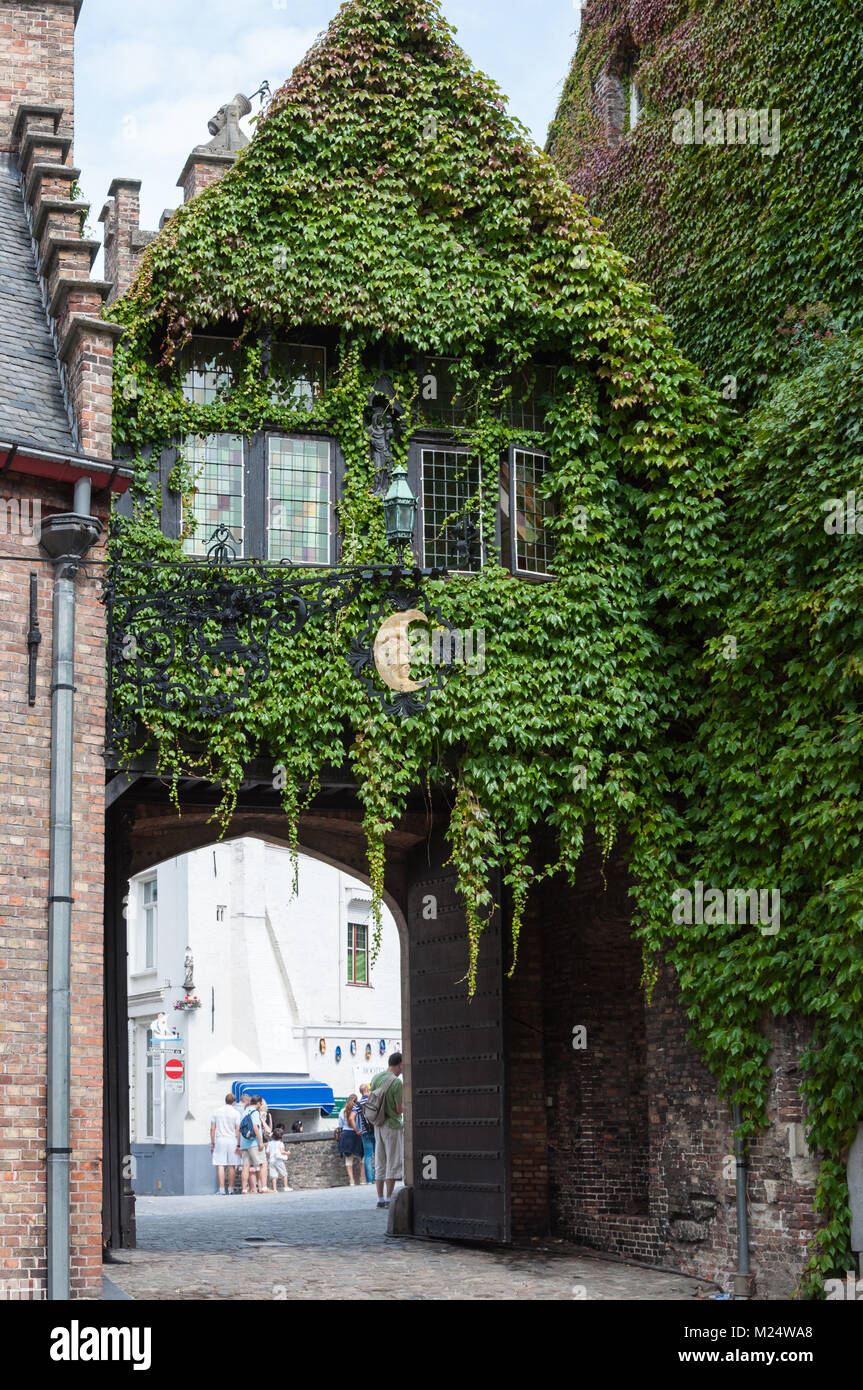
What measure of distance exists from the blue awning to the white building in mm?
27

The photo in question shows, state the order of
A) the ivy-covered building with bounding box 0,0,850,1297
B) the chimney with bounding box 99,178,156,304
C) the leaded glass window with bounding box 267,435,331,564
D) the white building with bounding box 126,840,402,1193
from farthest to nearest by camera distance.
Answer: the white building with bounding box 126,840,402,1193 < the chimney with bounding box 99,178,156,304 < the leaded glass window with bounding box 267,435,331,564 < the ivy-covered building with bounding box 0,0,850,1297

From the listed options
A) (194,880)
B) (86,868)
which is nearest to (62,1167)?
(86,868)

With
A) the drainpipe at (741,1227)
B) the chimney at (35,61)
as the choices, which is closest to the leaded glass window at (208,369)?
the chimney at (35,61)

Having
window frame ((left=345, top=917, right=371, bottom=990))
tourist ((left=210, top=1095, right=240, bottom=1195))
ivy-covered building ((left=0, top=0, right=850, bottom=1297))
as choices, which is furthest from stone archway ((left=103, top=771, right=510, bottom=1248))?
window frame ((left=345, top=917, right=371, bottom=990))

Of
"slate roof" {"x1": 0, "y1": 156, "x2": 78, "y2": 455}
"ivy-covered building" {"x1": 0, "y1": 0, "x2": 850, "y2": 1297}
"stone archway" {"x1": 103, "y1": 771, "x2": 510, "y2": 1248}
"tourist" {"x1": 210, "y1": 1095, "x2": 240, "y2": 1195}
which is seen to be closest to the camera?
"slate roof" {"x1": 0, "y1": 156, "x2": 78, "y2": 455}

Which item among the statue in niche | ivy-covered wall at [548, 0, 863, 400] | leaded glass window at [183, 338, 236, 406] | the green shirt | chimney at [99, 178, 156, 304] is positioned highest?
chimney at [99, 178, 156, 304]

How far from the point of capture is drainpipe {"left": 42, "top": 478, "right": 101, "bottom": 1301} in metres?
9.58

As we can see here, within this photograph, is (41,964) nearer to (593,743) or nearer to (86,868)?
(86,868)

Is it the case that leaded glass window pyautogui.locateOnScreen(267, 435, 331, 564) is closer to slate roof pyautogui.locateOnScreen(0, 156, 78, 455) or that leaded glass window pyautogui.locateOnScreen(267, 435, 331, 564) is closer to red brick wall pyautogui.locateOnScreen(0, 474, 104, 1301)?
slate roof pyautogui.locateOnScreen(0, 156, 78, 455)

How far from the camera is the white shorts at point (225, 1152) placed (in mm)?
24203

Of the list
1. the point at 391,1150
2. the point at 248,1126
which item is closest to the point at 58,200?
the point at 391,1150

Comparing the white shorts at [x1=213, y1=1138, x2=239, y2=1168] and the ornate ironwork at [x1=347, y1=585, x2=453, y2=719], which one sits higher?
the ornate ironwork at [x1=347, y1=585, x2=453, y2=719]
